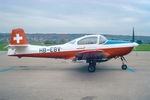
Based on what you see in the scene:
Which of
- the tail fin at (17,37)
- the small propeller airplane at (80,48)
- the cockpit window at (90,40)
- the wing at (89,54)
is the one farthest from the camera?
the tail fin at (17,37)

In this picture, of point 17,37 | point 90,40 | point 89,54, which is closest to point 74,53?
point 90,40

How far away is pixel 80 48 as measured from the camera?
6.93 m

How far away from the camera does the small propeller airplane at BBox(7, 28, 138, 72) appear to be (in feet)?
22.0

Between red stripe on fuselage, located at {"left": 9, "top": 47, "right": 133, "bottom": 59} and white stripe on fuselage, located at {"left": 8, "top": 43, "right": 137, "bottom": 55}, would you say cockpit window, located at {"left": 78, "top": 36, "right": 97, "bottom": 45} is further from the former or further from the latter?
red stripe on fuselage, located at {"left": 9, "top": 47, "right": 133, "bottom": 59}

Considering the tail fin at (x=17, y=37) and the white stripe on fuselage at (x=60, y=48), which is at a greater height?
the tail fin at (x=17, y=37)

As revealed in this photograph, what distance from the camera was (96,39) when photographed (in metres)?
6.84

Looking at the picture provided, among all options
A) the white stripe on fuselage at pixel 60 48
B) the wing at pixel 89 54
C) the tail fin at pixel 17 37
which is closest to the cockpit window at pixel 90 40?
the white stripe on fuselage at pixel 60 48

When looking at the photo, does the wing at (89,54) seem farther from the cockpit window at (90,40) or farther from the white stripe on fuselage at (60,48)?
the cockpit window at (90,40)

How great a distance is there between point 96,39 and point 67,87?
3.41m

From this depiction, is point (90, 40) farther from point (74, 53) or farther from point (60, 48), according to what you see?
point (60, 48)

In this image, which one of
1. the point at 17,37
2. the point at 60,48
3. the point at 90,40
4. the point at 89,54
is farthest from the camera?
the point at 17,37

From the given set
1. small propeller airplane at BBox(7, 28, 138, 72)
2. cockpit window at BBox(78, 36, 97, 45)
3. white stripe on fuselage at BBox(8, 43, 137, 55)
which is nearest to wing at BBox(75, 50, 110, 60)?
small propeller airplane at BBox(7, 28, 138, 72)

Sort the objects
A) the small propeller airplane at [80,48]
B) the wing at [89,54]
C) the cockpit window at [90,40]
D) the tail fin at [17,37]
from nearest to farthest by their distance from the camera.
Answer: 1. the wing at [89,54]
2. the small propeller airplane at [80,48]
3. the cockpit window at [90,40]
4. the tail fin at [17,37]

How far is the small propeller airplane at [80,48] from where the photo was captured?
265 inches
